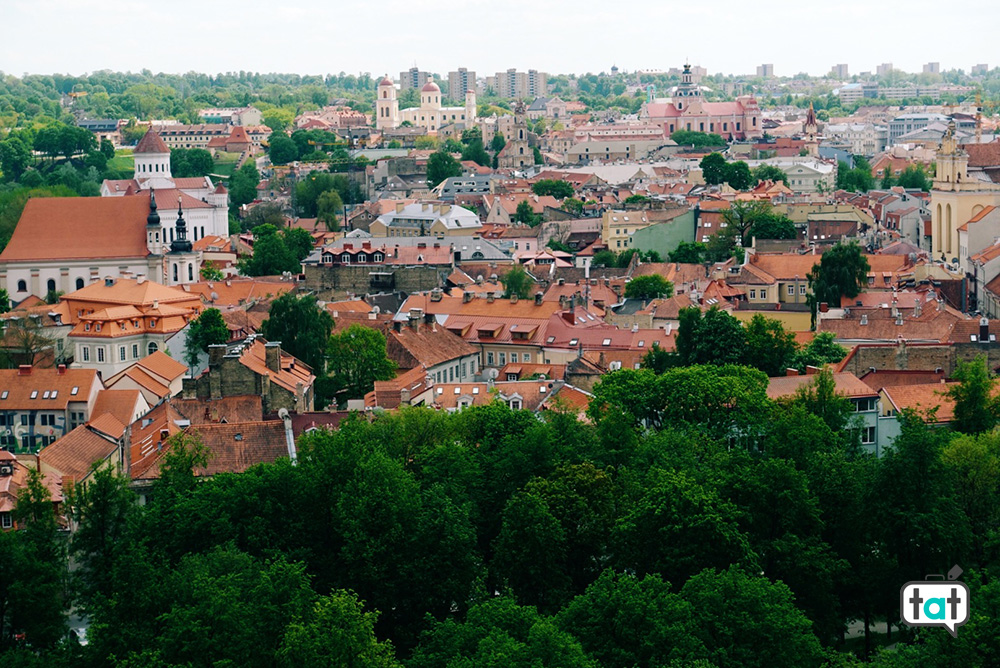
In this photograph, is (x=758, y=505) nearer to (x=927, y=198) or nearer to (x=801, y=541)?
(x=801, y=541)

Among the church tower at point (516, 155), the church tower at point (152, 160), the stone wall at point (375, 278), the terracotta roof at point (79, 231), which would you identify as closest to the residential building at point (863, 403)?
the stone wall at point (375, 278)

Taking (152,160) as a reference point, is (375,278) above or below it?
below

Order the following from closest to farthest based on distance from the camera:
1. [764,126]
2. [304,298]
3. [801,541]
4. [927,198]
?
[801,541]
[304,298]
[927,198]
[764,126]

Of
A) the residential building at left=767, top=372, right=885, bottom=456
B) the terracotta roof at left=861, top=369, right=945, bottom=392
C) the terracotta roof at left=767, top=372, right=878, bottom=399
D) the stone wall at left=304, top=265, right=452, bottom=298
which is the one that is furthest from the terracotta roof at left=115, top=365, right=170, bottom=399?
the stone wall at left=304, top=265, right=452, bottom=298

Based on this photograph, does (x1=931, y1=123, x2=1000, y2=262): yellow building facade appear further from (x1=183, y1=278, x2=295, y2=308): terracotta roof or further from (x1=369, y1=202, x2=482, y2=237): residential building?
(x1=183, y1=278, x2=295, y2=308): terracotta roof

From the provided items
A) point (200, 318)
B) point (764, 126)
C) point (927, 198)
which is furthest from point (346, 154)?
point (200, 318)

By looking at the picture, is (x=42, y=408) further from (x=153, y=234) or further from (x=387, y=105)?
(x=387, y=105)

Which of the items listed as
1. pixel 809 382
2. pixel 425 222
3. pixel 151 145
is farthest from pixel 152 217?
pixel 809 382
